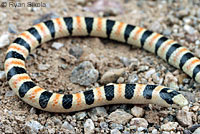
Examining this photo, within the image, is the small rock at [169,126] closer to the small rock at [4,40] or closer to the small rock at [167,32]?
the small rock at [167,32]

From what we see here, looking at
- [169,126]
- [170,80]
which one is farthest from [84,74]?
[169,126]

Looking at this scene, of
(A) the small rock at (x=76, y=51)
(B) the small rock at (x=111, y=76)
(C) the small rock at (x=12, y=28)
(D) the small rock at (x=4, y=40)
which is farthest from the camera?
(C) the small rock at (x=12, y=28)

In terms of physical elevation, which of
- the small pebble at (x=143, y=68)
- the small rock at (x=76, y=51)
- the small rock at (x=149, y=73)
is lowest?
the small rock at (x=149, y=73)

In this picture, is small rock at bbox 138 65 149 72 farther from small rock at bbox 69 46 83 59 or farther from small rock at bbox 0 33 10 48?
small rock at bbox 0 33 10 48

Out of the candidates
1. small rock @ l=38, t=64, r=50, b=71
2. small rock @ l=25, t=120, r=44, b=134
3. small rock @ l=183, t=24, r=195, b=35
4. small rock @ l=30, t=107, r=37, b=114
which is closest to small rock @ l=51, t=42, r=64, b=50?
small rock @ l=38, t=64, r=50, b=71

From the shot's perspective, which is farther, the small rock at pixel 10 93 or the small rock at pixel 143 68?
the small rock at pixel 143 68

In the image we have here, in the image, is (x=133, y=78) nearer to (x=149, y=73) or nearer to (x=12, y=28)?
(x=149, y=73)

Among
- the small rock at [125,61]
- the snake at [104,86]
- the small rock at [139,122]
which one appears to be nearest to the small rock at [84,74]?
the snake at [104,86]
